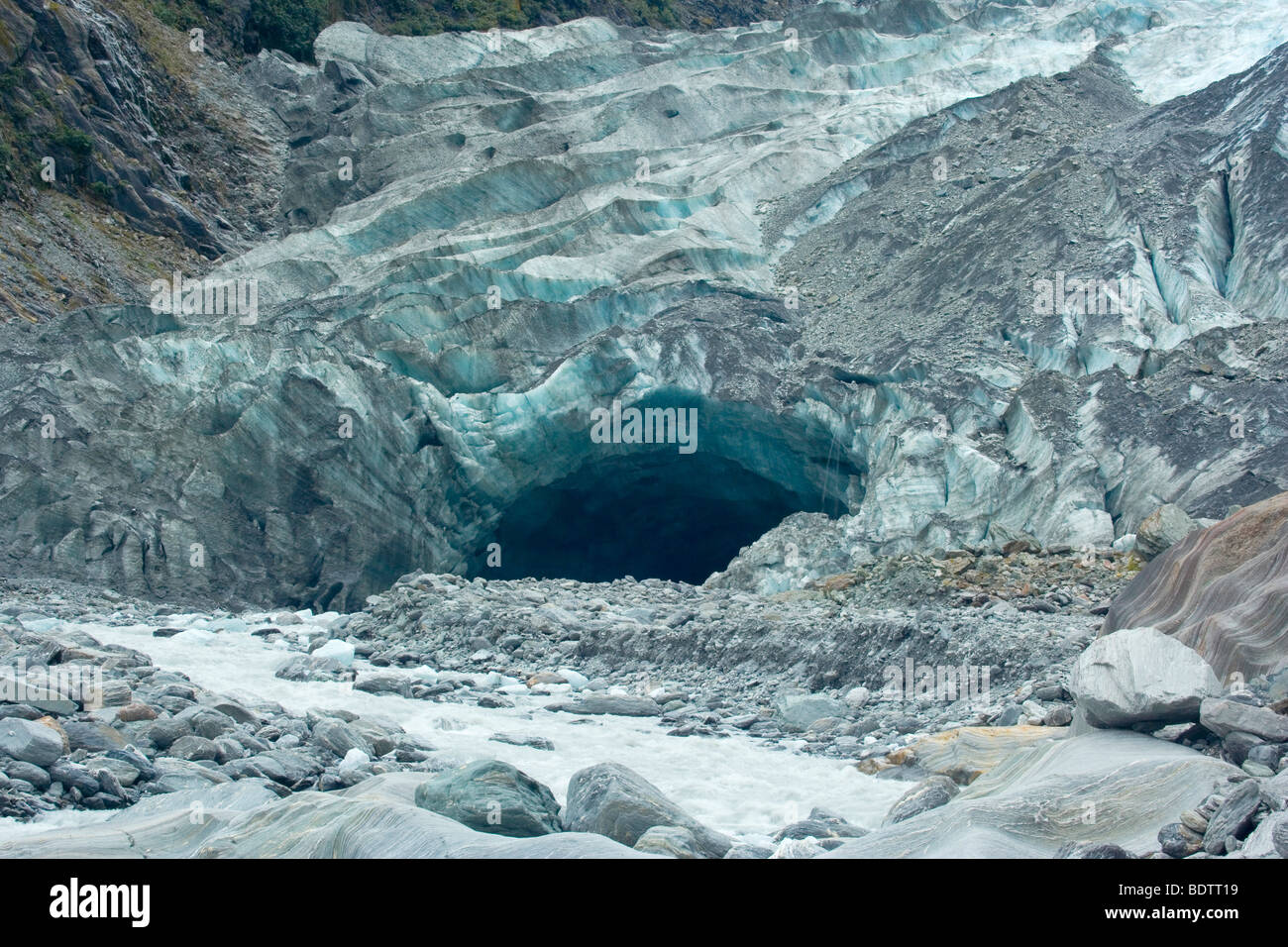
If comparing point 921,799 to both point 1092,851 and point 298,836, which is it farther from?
point 298,836

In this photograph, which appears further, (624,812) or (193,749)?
(193,749)

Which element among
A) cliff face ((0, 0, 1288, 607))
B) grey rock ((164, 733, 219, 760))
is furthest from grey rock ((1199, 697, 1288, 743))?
cliff face ((0, 0, 1288, 607))

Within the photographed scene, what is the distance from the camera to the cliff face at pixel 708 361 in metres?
15.4

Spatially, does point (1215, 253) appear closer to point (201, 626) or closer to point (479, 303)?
point (479, 303)

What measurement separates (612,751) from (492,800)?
2812 millimetres

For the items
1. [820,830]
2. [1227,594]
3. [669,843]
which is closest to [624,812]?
[669,843]

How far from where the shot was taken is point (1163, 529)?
36.5 ft

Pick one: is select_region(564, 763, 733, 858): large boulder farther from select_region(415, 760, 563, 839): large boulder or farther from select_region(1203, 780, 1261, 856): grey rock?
select_region(1203, 780, 1261, 856): grey rock

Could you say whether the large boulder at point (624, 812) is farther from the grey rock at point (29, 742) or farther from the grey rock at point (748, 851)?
the grey rock at point (29, 742)

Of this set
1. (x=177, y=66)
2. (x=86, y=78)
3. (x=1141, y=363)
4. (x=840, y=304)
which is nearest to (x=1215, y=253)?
(x=1141, y=363)

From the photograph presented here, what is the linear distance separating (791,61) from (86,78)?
60.8ft

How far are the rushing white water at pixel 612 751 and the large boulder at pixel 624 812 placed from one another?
2.20 ft

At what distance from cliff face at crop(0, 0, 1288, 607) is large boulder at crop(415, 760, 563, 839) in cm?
990

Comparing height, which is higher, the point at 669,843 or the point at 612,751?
the point at 669,843
